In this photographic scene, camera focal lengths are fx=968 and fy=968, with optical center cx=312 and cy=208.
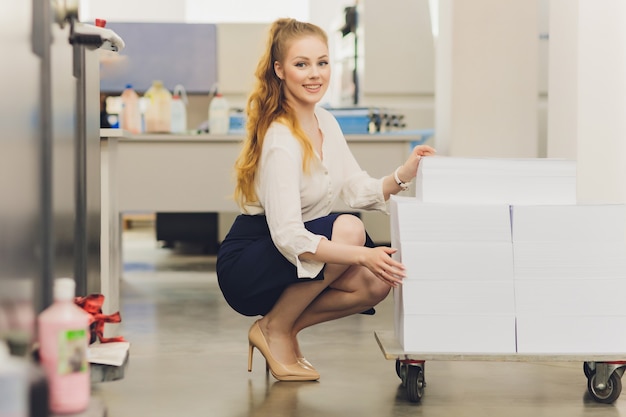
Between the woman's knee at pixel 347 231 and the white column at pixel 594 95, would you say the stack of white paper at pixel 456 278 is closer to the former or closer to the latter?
the woman's knee at pixel 347 231

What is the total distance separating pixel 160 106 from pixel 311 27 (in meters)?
2.33

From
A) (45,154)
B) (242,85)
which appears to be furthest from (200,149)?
(45,154)

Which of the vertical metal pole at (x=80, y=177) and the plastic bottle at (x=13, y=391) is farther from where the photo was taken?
the vertical metal pole at (x=80, y=177)

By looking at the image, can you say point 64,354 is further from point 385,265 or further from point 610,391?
point 610,391

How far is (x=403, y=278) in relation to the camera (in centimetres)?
204

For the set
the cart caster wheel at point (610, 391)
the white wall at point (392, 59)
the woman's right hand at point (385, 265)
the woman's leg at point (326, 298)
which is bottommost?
the cart caster wheel at point (610, 391)

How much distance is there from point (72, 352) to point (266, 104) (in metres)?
1.03

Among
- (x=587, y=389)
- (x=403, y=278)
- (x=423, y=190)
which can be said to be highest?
(x=423, y=190)

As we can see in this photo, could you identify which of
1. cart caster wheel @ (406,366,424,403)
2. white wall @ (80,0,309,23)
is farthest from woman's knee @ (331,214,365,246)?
white wall @ (80,0,309,23)

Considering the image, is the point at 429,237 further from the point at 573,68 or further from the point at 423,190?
the point at 573,68

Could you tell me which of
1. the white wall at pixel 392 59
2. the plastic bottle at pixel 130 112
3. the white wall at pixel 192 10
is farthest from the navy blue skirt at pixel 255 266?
the white wall at pixel 192 10

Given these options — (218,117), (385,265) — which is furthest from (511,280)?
(218,117)

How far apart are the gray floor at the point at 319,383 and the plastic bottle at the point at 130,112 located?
1557 millimetres

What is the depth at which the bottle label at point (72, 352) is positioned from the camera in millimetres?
1407
